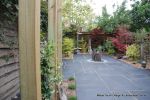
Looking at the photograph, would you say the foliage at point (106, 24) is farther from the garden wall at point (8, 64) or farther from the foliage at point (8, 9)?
the foliage at point (8, 9)

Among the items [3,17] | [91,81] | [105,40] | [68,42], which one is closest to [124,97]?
[91,81]

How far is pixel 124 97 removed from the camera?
8.13 metres

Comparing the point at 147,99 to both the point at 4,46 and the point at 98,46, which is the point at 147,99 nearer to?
the point at 4,46

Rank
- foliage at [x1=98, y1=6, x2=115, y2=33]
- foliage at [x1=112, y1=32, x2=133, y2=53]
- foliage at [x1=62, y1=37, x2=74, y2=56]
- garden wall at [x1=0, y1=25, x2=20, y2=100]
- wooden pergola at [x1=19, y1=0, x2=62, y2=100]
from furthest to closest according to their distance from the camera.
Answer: foliage at [x1=98, y1=6, x2=115, y2=33] < foliage at [x1=112, y1=32, x2=133, y2=53] < foliage at [x1=62, y1=37, x2=74, y2=56] < garden wall at [x1=0, y1=25, x2=20, y2=100] < wooden pergola at [x1=19, y1=0, x2=62, y2=100]

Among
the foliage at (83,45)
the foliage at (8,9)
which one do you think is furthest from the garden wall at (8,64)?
the foliage at (83,45)

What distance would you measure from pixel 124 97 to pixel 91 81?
3207 millimetres

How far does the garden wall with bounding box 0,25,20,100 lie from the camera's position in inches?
159

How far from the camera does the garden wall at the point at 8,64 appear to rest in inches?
159

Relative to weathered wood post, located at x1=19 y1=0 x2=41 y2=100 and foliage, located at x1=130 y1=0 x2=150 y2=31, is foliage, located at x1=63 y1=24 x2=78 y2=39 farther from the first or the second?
weathered wood post, located at x1=19 y1=0 x2=41 y2=100

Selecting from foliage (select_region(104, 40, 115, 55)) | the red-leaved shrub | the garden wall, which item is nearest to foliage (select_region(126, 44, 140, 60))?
the red-leaved shrub

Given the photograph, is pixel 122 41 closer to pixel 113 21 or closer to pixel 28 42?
pixel 113 21

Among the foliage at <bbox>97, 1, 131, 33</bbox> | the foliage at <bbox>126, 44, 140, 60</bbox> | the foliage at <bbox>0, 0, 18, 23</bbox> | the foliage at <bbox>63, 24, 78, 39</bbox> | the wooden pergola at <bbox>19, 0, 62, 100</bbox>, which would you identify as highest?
the foliage at <bbox>97, 1, 131, 33</bbox>

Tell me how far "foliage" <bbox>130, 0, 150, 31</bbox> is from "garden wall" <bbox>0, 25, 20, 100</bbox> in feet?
49.6

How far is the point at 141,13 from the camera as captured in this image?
19.8 m
